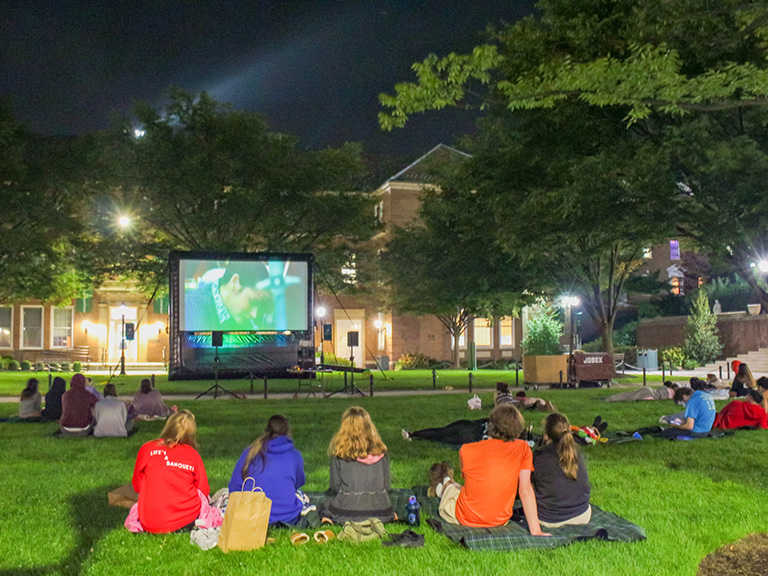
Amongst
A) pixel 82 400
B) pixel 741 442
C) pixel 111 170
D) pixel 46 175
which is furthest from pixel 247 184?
pixel 741 442

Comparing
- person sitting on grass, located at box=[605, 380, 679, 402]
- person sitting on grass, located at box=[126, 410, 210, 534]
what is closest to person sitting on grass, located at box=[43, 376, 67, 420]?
person sitting on grass, located at box=[126, 410, 210, 534]

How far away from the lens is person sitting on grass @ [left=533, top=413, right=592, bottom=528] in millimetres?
6699

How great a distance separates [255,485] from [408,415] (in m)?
9.84

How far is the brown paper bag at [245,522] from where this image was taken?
5.99m

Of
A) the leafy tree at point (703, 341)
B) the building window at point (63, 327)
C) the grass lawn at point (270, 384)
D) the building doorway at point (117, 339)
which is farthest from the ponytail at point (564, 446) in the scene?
the building window at point (63, 327)

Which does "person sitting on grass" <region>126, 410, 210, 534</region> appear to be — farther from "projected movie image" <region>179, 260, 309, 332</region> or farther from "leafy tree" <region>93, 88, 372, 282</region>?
"leafy tree" <region>93, 88, 372, 282</region>

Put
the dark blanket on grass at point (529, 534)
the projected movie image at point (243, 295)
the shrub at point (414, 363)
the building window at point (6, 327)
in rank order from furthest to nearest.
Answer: the building window at point (6, 327), the shrub at point (414, 363), the projected movie image at point (243, 295), the dark blanket on grass at point (529, 534)

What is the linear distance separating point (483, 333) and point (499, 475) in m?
42.7

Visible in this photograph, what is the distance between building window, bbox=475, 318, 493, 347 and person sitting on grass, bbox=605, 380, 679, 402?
2823 cm

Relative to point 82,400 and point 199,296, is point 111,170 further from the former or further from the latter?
point 82,400

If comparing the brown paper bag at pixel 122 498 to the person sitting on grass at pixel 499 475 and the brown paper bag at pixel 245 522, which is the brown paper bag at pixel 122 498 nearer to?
the brown paper bag at pixel 245 522

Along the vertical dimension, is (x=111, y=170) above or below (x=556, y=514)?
above

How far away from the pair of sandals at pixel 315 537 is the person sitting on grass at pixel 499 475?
4.21 feet

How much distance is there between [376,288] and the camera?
40.5 metres
